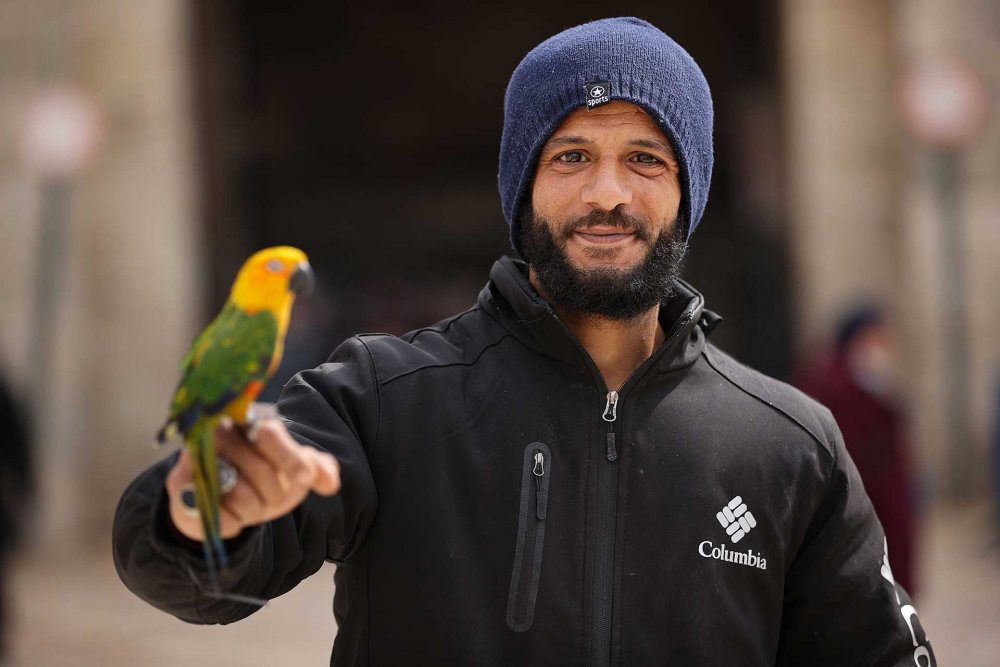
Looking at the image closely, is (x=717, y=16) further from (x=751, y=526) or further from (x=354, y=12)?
(x=751, y=526)

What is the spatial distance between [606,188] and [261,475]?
2.96ft

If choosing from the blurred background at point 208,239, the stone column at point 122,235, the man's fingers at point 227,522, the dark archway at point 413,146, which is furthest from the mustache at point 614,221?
the dark archway at point 413,146

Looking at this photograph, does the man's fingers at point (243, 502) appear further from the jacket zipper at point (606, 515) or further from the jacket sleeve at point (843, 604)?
the jacket sleeve at point (843, 604)

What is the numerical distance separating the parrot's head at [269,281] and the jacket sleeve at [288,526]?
1.04 ft

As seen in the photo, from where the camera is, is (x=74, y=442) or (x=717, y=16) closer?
(x=74, y=442)

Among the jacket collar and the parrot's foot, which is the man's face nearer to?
the jacket collar

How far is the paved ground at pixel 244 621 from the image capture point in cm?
680

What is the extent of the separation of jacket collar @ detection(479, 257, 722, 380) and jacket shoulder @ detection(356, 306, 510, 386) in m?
0.04

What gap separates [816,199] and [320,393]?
8118 mm

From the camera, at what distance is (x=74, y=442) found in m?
9.45

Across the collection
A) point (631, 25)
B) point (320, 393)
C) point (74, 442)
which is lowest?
point (74, 442)

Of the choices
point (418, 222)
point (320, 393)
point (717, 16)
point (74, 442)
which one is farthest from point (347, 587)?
point (418, 222)

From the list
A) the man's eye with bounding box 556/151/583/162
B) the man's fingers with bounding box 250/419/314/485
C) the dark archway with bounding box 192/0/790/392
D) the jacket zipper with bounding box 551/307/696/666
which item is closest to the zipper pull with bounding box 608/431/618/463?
the jacket zipper with bounding box 551/307/696/666

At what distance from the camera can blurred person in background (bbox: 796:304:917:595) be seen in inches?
219
